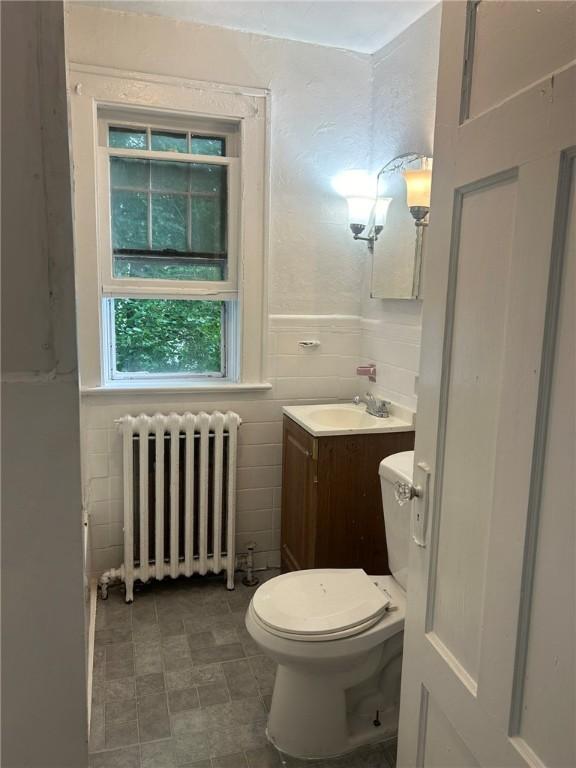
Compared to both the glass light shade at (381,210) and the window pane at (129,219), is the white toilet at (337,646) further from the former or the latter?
the window pane at (129,219)

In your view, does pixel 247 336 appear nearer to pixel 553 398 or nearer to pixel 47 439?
pixel 553 398

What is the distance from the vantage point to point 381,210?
264cm

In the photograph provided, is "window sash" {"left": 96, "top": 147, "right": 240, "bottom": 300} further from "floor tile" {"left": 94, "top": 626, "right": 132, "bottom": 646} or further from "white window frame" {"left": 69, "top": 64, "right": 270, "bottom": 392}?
"floor tile" {"left": 94, "top": 626, "right": 132, "bottom": 646}

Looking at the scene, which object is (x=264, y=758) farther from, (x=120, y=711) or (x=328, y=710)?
(x=120, y=711)

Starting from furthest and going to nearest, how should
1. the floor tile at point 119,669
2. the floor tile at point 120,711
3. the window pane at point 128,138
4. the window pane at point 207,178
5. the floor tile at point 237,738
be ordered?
the window pane at point 207,178 < the window pane at point 128,138 < the floor tile at point 119,669 < the floor tile at point 120,711 < the floor tile at point 237,738

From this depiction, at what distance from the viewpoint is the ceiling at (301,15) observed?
7.38 feet

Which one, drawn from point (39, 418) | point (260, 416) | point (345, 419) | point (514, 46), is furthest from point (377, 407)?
point (39, 418)

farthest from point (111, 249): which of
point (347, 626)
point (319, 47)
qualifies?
point (347, 626)

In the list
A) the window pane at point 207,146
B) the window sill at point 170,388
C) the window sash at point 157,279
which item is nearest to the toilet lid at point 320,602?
the window sill at point 170,388

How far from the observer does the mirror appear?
94.0 inches

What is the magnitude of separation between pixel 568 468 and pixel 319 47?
2527 millimetres

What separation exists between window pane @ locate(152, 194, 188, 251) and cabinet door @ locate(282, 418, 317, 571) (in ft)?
3.34

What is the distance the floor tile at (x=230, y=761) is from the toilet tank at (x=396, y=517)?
2.42 feet

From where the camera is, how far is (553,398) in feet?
2.62
